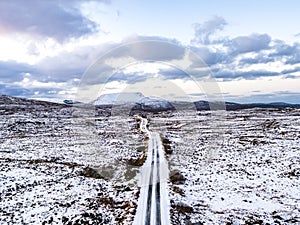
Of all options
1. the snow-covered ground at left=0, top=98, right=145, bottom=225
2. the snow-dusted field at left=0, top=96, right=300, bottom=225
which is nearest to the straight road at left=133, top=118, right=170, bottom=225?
the snow-dusted field at left=0, top=96, right=300, bottom=225

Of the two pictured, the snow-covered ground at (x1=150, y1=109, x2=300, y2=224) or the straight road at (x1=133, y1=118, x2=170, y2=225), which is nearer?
the straight road at (x1=133, y1=118, x2=170, y2=225)

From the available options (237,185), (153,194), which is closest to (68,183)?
(153,194)

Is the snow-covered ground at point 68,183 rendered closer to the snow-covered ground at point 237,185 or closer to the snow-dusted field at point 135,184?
the snow-dusted field at point 135,184

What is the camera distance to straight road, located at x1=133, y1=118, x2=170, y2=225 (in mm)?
17203

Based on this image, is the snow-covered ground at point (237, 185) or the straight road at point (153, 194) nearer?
the straight road at point (153, 194)

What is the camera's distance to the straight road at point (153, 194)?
17.2 m

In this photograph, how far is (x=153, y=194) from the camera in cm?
2156

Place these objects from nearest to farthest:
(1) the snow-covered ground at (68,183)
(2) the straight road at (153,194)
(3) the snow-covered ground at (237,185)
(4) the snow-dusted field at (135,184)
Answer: (2) the straight road at (153,194) → (3) the snow-covered ground at (237,185) → (4) the snow-dusted field at (135,184) → (1) the snow-covered ground at (68,183)

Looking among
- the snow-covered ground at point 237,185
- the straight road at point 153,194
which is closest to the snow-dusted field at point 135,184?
the snow-covered ground at point 237,185

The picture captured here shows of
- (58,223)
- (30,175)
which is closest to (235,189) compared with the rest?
(58,223)

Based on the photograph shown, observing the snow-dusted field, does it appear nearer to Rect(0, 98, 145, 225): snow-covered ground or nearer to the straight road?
Rect(0, 98, 145, 225): snow-covered ground

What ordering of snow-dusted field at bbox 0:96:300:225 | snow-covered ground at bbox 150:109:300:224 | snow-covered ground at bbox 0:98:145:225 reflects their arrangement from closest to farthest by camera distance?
snow-covered ground at bbox 150:109:300:224, snow-dusted field at bbox 0:96:300:225, snow-covered ground at bbox 0:98:145:225

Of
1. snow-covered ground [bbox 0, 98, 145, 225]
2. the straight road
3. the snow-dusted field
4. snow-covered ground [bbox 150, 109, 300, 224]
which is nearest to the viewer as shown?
the straight road

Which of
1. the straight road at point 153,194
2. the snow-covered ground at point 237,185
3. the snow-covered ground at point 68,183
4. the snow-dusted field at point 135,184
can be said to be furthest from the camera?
the snow-covered ground at point 68,183
